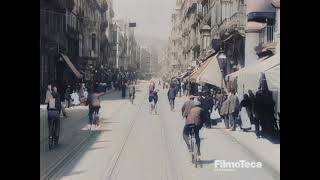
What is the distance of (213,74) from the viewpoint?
307 inches

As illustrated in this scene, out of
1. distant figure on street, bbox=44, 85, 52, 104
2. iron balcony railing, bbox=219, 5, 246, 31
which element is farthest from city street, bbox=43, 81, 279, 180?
iron balcony railing, bbox=219, 5, 246, 31

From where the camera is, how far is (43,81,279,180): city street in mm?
7238

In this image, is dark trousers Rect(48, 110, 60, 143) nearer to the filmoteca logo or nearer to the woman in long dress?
the filmoteca logo

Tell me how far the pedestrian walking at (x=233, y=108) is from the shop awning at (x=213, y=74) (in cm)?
26

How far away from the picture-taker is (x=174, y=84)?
795cm

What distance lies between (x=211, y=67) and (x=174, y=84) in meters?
0.58

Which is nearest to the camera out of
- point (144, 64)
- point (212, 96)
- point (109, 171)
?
point (109, 171)

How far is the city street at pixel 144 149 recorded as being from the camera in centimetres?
724

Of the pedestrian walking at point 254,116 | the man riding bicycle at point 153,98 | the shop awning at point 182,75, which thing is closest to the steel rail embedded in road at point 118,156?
the man riding bicycle at point 153,98

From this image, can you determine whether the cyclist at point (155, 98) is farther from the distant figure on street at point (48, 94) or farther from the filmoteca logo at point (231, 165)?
the distant figure on street at point (48, 94)

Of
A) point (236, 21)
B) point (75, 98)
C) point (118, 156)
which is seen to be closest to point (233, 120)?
point (236, 21)

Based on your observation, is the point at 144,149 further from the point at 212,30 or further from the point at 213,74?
the point at 212,30
